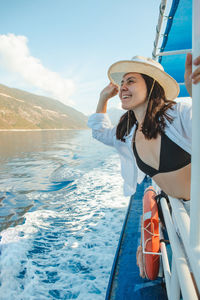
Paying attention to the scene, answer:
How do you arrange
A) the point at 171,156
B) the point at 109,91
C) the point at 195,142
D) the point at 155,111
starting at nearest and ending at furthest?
the point at 195,142, the point at 171,156, the point at 155,111, the point at 109,91

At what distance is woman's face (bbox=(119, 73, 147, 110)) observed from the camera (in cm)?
150

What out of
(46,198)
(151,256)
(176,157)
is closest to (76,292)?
(151,256)

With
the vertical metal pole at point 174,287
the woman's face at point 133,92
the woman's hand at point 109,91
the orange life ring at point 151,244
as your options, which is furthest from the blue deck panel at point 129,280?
the woman's hand at point 109,91

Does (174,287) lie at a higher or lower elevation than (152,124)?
lower

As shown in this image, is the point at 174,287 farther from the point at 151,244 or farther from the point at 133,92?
the point at 133,92

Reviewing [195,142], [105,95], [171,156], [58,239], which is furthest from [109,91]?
[58,239]

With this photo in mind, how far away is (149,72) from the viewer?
1.48 metres

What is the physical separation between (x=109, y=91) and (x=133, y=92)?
13.4 inches

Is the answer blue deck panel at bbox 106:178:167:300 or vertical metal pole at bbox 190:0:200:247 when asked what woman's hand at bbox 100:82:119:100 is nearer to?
vertical metal pole at bbox 190:0:200:247

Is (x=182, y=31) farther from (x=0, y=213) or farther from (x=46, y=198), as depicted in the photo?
(x=0, y=213)

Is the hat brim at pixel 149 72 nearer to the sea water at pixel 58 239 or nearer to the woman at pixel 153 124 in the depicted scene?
the woman at pixel 153 124

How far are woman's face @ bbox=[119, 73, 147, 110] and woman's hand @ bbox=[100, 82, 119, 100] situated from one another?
8.6 inches

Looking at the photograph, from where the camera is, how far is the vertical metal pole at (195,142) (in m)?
0.58

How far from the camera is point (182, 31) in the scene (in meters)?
3.55
